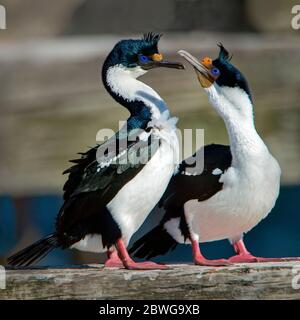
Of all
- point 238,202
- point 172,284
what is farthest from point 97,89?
point 172,284

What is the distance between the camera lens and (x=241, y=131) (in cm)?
384

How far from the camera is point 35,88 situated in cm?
453

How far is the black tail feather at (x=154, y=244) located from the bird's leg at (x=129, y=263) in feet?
0.82

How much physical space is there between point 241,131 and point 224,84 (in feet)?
0.67

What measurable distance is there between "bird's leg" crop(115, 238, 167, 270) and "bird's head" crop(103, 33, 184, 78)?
66 cm

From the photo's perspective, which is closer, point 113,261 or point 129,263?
point 129,263

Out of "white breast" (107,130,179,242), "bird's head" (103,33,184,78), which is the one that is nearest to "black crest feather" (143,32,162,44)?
"bird's head" (103,33,184,78)

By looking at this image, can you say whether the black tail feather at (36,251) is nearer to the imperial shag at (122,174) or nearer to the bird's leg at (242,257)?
the imperial shag at (122,174)

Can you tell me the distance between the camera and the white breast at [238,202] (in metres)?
3.81

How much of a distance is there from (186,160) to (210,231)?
30 centimetres

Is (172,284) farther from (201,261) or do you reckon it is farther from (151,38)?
(151,38)

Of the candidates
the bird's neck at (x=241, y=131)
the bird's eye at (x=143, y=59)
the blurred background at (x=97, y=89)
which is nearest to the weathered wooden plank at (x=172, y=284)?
the bird's neck at (x=241, y=131)
